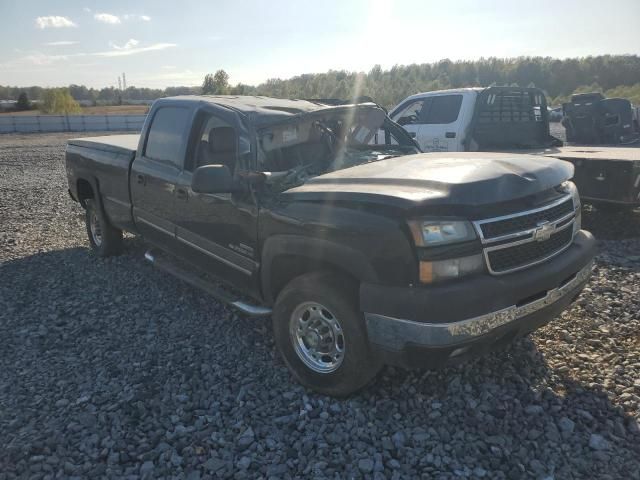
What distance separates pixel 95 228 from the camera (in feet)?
21.5

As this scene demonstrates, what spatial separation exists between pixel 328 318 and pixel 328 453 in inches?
30.9

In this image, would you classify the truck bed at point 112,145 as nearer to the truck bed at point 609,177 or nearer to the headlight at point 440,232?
the headlight at point 440,232

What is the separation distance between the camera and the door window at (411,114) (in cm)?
874

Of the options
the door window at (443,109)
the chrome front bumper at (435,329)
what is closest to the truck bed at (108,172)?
the chrome front bumper at (435,329)

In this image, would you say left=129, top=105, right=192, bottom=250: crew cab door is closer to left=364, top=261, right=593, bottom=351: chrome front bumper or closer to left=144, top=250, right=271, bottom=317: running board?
left=144, top=250, right=271, bottom=317: running board

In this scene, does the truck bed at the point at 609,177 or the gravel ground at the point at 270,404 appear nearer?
the gravel ground at the point at 270,404

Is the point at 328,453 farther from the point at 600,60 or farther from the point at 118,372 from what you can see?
the point at 600,60

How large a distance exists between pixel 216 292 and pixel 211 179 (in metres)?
1.12

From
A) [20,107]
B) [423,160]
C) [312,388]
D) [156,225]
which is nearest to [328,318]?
[312,388]

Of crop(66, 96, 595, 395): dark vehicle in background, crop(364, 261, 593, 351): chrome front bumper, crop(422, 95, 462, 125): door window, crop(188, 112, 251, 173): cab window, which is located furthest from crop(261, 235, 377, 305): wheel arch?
crop(422, 95, 462, 125): door window

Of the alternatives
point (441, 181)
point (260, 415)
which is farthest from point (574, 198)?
point (260, 415)

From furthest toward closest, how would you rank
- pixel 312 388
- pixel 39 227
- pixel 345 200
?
pixel 39 227, pixel 312 388, pixel 345 200

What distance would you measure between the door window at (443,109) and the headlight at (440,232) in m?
5.67

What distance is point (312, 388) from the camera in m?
3.33
